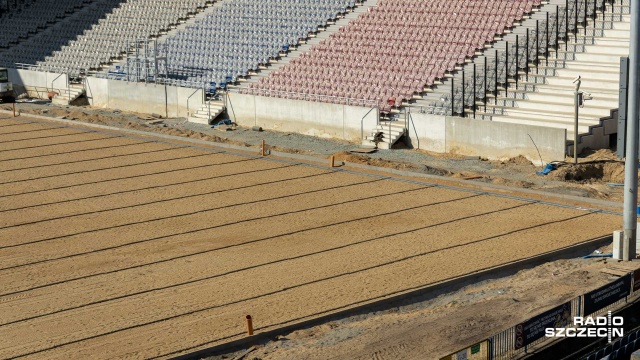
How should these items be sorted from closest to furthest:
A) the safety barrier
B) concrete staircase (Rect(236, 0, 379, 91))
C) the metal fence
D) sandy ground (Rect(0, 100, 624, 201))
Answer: the safety barrier, sandy ground (Rect(0, 100, 624, 201)), the metal fence, concrete staircase (Rect(236, 0, 379, 91))

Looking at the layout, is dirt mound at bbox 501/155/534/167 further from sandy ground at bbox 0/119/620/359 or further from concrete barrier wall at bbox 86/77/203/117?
concrete barrier wall at bbox 86/77/203/117

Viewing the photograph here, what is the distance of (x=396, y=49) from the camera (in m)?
43.3

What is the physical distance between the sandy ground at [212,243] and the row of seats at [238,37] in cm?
1159

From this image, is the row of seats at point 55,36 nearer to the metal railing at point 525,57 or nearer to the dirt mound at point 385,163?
the metal railing at point 525,57

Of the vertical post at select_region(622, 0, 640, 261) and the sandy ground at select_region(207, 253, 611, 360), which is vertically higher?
the vertical post at select_region(622, 0, 640, 261)

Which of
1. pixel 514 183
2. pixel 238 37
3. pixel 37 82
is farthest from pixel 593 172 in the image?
pixel 37 82

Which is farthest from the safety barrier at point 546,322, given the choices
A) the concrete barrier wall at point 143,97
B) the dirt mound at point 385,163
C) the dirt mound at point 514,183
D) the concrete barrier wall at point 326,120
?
the concrete barrier wall at point 143,97

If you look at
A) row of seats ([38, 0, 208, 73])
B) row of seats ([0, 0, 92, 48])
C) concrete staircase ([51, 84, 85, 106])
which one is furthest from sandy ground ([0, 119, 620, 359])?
row of seats ([0, 0, 92, 48])

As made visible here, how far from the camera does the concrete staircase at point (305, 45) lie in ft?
152

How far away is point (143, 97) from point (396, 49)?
39.4 ft

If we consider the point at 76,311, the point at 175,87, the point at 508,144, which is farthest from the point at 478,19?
the point at 76,311

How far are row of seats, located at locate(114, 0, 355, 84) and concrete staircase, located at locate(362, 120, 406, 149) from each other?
9.79 m

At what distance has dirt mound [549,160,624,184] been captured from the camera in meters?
32.1

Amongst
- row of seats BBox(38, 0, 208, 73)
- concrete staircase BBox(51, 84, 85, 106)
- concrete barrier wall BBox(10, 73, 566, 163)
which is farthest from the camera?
row of seats BBox(38, 0, 208, 73)
